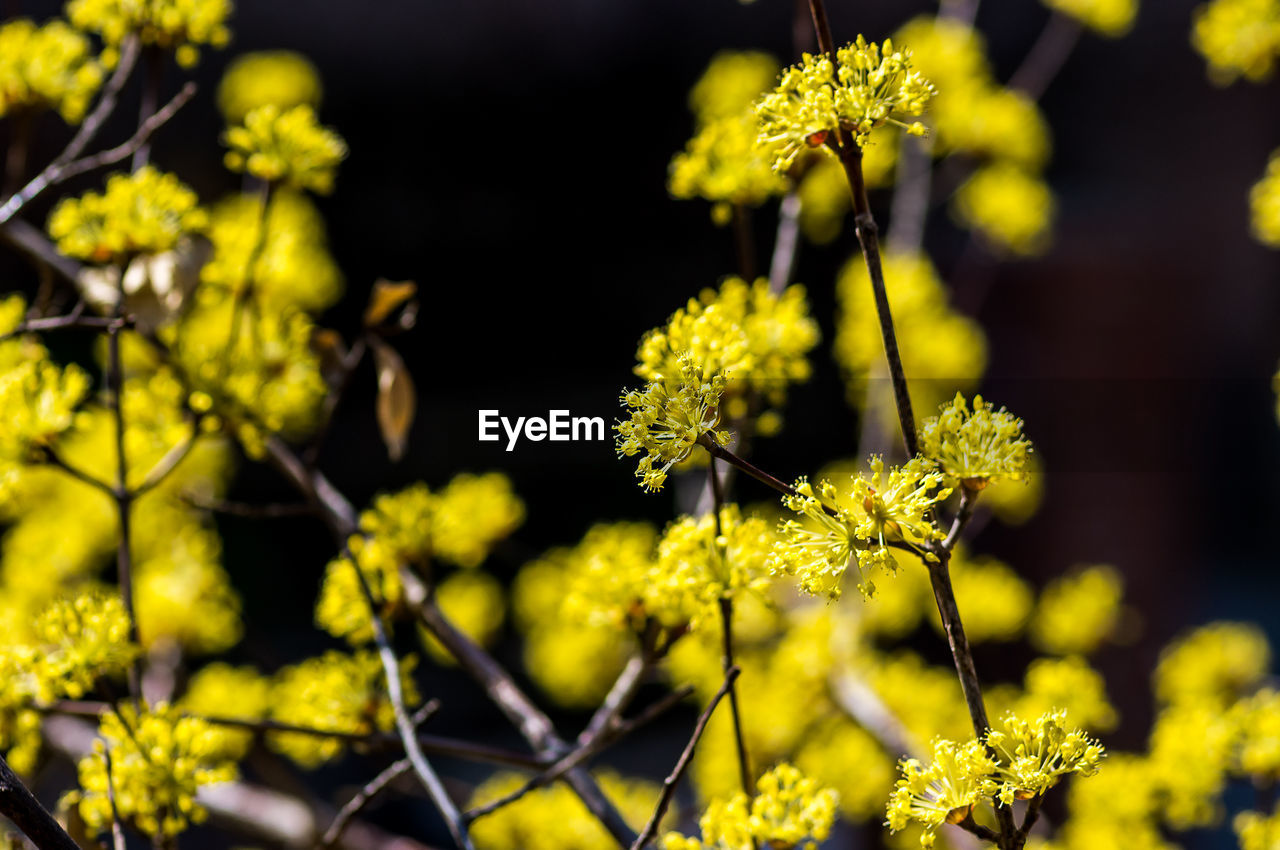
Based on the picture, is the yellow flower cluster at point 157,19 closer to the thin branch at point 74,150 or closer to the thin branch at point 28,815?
the thin branch at point 74,150

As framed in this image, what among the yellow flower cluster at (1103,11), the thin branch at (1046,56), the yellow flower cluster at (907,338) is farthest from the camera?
the thin branch at (1046,56)

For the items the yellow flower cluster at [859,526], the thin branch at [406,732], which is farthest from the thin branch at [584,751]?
the yellow flower cluster at [859,526]

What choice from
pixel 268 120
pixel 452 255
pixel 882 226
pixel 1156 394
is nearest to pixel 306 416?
pixel 268 120

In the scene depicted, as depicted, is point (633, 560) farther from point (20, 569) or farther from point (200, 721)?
point (20, 569)

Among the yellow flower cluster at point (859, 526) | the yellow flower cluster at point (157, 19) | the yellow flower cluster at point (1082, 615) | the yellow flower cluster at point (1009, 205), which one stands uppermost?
the yellow flower cluster at point (1009, 205)

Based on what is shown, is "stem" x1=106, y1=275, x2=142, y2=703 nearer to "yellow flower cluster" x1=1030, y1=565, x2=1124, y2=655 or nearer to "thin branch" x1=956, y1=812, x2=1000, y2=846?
"thin branch" x1=956, y1=812, x2=1000, y2=846

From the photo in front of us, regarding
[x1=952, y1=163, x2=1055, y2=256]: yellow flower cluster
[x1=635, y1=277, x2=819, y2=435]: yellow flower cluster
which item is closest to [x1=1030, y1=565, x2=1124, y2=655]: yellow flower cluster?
[x1=952, y1=163, x2=1055, y2=256]: yellow flower cluster

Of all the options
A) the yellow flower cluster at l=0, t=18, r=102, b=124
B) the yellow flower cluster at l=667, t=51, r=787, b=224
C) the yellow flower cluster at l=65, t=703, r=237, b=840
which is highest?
the yellow flower cluster at l=667, t=51, r=787, b=224
